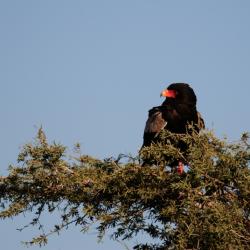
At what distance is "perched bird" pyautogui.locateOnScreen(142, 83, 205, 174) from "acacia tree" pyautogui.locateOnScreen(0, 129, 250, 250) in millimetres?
3224

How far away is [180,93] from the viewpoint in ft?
39.2

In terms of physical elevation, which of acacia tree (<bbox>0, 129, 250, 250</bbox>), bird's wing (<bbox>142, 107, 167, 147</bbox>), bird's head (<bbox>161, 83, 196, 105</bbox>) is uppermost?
bird's head (<bbox>161, 83, 196, 105</bbox>)

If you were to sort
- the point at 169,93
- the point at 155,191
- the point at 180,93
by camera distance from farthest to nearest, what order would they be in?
the point at 169,93, the point at 180,93, the point at 155,191

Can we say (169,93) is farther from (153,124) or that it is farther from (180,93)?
(153,124)

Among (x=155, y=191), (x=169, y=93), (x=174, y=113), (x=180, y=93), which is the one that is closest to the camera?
(x=155, y=191)

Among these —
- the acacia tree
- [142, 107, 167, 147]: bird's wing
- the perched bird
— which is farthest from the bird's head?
the acacia tree

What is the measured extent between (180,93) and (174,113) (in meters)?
0.59

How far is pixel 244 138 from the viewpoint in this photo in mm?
7324

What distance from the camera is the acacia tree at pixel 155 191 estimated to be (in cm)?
669

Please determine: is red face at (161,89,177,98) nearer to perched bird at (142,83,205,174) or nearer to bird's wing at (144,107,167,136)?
perched bird at (142,83,205,174)

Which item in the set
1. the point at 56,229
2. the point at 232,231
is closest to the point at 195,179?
the point at 232,231

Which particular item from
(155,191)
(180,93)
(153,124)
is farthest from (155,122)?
(155,191)

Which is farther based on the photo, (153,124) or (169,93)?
(169,93)

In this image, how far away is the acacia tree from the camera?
6.69 meters
